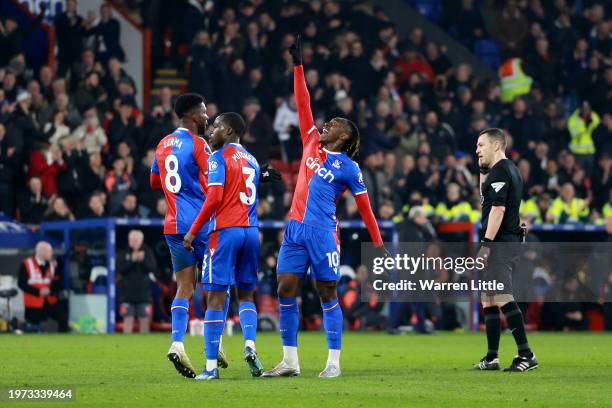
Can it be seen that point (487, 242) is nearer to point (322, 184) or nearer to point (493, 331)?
point (493, 331)

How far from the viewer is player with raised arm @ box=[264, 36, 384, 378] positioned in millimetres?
12000

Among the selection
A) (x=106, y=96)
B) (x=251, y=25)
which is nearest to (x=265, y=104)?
(x=251, y=25)

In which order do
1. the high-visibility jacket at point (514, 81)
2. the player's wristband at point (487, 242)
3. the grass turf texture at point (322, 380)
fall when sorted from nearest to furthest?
the grass turf texture at point (322, 380) < the player's wristband at point (487, 242) < the high-visibility jacket at point (514, 81)

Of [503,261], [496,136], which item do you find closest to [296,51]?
[496,136]

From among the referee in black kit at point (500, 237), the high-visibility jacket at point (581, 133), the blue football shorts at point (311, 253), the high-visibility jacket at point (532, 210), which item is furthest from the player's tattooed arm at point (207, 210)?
the high-visibility jacket at point (581, 133)

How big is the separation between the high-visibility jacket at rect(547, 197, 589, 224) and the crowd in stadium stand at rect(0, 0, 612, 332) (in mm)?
27

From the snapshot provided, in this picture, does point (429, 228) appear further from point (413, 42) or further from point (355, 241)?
point (413, 42)

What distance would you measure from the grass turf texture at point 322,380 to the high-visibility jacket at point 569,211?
23.3ft

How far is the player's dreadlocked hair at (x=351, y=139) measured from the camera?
12086 mm

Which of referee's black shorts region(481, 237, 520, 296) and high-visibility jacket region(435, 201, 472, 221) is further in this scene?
high-visibility jacket region(435, 201, 472, 221)

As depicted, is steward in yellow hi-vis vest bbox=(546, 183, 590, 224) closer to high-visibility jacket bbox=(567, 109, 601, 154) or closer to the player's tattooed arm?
high-visibility jacket bbox=(567, 109, 601, 154)

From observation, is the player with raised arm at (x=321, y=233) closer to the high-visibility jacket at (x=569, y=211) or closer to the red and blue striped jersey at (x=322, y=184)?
the red and blue striped jersey at (x=322, y=184)

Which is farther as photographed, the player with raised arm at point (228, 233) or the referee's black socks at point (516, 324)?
the referee's black socks at point (516, 324)

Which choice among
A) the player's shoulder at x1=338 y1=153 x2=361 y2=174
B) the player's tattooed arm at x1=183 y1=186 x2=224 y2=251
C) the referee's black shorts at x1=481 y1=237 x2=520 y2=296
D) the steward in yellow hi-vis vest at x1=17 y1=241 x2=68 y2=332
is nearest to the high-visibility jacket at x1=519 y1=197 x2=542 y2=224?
the steward in yellow hi-vis vest at x1=17 y1=241 x2=68 y2=332
